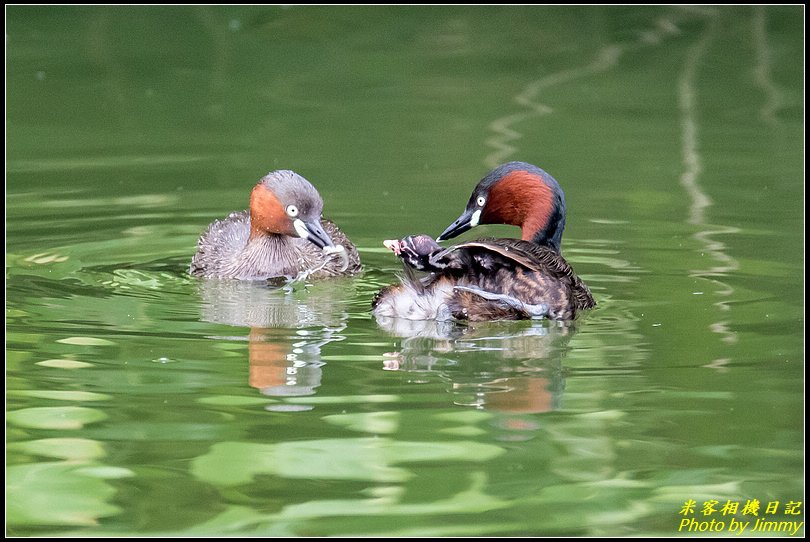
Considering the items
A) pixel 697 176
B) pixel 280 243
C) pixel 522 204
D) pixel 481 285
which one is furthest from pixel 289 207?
pixel 697 176

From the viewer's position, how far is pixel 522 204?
830cm

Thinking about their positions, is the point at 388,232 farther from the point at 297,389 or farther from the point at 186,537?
the point at 186,537

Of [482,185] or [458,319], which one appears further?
[482,185]

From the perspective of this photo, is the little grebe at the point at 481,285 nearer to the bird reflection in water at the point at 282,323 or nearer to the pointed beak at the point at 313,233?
the bird reflection in water at the point at 282,323

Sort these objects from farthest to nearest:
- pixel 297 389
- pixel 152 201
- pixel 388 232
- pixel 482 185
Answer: pixel 152 201 < pixel 388 232 < pixel 482 185 < pixel 297 389

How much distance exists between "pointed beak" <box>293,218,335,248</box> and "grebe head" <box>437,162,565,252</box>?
647 millimetres

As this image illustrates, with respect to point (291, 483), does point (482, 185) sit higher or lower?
higher

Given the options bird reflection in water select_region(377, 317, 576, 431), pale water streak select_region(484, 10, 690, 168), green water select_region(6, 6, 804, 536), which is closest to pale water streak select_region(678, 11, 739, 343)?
green water select_region(6, 6, 804, 536)

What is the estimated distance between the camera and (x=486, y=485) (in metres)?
5.22

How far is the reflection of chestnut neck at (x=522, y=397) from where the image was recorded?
5934 millimetres

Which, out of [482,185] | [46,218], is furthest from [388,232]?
[46,218]

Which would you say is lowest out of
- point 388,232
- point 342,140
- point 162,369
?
point 162,369

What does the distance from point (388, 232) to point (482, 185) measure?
4.38 feet

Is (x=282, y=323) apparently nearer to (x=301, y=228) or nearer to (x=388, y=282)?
(x=388, y=282)
